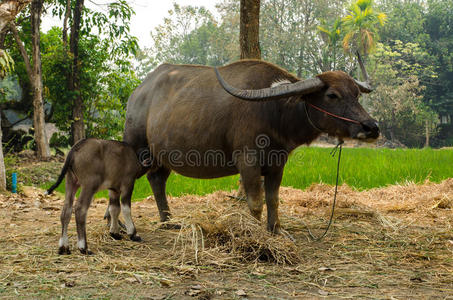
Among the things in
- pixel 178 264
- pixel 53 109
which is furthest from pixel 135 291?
pixel 53 109

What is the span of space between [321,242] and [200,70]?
201 centimetres

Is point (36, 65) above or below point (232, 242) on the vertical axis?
above

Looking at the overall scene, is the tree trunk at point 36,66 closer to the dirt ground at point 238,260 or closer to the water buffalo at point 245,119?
the dirt ground at point 238,260

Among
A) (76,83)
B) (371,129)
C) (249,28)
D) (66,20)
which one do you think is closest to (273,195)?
(371,129)

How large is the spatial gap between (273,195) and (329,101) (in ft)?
3.20

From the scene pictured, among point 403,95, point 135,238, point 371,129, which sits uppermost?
point 403,95

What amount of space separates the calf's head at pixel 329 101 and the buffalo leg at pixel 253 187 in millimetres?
618

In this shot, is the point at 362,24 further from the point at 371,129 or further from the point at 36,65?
the point at 371,129

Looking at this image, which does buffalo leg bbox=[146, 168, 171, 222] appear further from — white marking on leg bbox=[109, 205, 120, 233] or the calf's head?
the calf's head

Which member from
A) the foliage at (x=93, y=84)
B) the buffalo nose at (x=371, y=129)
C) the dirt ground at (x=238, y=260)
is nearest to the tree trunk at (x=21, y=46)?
the foliage at (x=93, y=84)

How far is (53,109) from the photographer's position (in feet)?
40.4

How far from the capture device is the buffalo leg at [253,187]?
3.64m

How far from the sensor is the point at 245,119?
368 cm

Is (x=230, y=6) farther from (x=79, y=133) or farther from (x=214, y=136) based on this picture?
(x=214, y=136)
